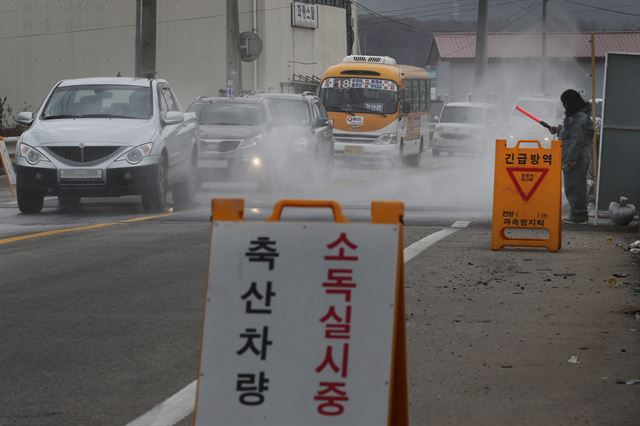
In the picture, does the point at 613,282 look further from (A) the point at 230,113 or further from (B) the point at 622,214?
(A) the point at 230,113

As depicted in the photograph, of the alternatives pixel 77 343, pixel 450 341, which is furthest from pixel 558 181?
pixel 77 343

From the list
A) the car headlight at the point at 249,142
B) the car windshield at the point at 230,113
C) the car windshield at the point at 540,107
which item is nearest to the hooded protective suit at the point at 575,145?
the car headlight at the point at 249,142

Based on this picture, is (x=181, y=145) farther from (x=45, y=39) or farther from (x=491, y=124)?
(x=45, y=39)

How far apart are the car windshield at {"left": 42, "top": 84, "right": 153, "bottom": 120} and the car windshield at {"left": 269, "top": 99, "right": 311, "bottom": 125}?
790 cm

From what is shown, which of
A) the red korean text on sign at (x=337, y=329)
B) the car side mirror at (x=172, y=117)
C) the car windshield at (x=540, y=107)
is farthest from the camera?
the car windshield at (x=540, y=107)

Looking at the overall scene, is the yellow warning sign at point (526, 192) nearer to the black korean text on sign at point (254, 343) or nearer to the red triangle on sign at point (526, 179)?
the red triangle on sign at point (526, 179)

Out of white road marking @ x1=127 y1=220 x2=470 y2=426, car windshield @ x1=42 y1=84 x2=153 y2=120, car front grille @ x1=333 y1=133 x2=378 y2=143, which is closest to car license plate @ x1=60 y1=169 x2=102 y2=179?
car windshield @ x1=42 y1=84 x2=153 y2=120

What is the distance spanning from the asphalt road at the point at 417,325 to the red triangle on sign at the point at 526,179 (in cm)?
62

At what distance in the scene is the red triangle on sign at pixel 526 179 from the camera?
14617 mm

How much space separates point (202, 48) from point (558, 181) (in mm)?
42267

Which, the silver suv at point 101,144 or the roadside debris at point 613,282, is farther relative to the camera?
the silver suv at point 101,144

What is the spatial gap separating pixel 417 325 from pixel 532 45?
11005 cm

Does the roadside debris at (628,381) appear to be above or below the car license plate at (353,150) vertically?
above

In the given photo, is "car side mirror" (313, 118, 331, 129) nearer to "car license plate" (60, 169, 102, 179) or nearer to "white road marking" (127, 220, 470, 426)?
"car license plate" (60, 169, 102, 179)
